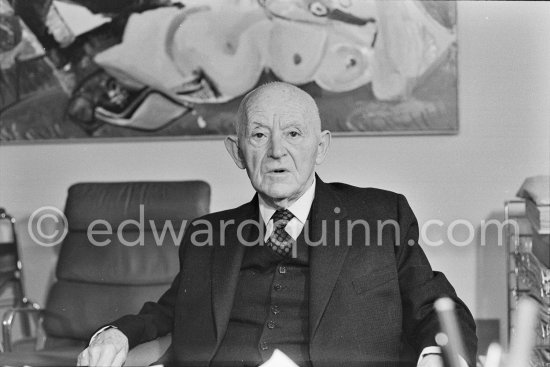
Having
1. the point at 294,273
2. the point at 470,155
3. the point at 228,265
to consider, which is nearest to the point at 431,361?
the point at 294,273

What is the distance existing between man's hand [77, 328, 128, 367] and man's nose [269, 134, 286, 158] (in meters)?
0.53

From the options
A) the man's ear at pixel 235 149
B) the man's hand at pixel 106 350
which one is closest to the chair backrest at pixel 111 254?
the man's ear at pixel 235 149

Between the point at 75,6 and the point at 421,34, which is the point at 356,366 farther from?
the point at 75,6

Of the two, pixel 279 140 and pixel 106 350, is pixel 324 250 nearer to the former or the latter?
pixel 279 140

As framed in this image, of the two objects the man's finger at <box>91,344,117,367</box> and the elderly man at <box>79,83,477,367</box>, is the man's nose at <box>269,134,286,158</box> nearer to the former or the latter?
the elderly man at <box>79,83,477,367</box>

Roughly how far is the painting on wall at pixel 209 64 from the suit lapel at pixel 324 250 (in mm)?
1426

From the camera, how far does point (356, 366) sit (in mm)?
1766

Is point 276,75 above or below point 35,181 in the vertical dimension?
above

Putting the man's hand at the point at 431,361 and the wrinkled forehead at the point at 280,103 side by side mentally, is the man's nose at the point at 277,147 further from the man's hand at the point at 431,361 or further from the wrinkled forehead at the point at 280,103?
the man's hand at the point at 431,361

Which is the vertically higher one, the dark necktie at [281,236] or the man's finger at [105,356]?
the dark necktie at [281,236]

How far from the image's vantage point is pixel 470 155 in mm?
3309

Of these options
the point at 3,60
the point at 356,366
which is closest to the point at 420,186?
the point at 356,366

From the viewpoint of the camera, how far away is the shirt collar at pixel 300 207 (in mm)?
1925

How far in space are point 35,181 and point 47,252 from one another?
34 cm
